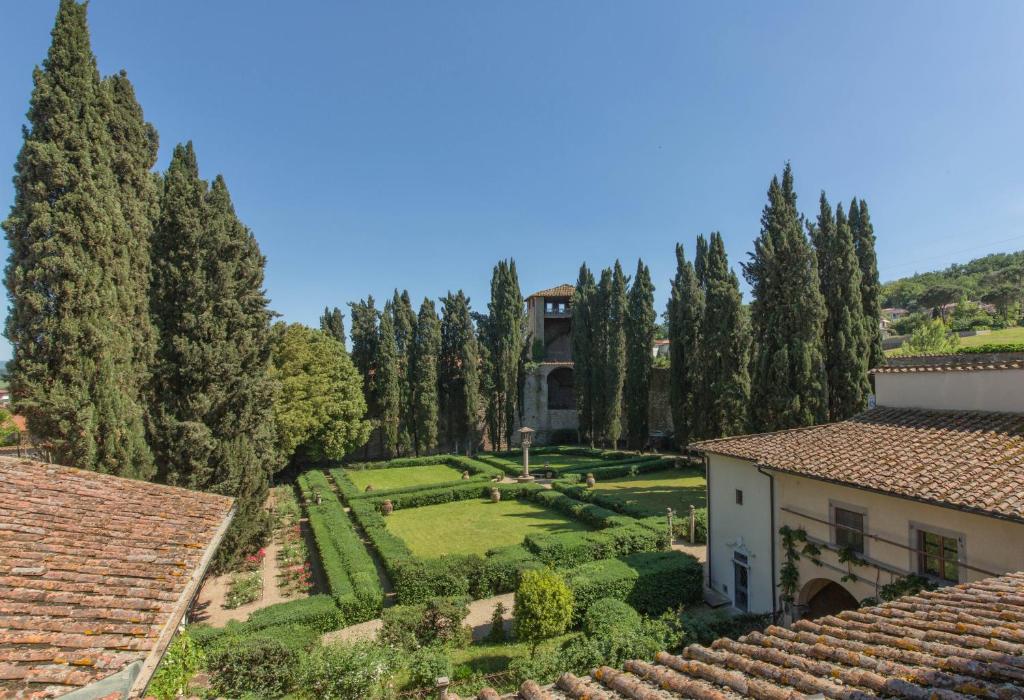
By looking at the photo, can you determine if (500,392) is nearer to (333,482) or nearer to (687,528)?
A: (333,482)

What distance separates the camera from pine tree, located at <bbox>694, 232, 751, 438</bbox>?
24.9 meters

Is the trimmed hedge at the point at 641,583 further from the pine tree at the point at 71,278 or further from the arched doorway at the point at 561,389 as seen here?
the arched doorway at the point at 561,389

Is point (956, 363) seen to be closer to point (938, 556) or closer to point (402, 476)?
point (938, 556)

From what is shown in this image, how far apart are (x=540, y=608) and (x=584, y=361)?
1185 inches

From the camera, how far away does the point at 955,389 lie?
10641 millimetres

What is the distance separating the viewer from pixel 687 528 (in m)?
17.4

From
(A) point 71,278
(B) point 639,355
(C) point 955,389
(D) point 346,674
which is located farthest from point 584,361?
(A) point 71,278

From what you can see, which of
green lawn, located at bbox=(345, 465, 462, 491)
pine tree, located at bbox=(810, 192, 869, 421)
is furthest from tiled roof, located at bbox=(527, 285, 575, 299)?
pine tree, located at bbox=(810, 192, 869, 421)

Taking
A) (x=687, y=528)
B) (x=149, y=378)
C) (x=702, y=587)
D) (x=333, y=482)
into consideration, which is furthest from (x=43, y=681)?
(x=333, y=482)

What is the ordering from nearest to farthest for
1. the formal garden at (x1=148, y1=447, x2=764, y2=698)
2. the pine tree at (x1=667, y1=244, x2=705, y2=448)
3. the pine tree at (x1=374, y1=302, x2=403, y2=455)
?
the formal garden at (x1=148, y1=447, x2=764, y2=698)
the pine tree at (x1=667, y1=244, x2=705, y2=448)
the pine tree at (x1=374, y1=302, x2=403, y2=455)

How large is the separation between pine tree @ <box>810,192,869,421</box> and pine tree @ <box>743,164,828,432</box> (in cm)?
456

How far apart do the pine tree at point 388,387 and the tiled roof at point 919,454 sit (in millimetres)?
27202

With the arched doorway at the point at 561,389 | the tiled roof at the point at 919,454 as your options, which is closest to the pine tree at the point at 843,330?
the tiled roof at the point at 919,454

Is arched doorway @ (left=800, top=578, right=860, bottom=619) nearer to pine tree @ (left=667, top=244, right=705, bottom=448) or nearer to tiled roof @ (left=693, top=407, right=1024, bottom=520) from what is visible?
tiled roof @ (left=693, top=407, right=1024, bottom=520)
